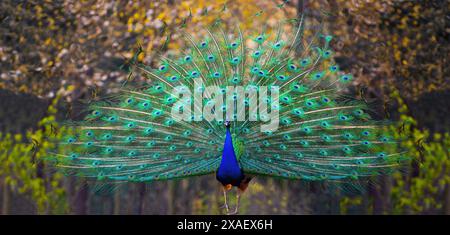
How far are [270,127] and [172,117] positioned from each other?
0.95 meters

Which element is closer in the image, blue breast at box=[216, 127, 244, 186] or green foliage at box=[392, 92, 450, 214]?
blue breast at box=[216, 127, 244, 186]

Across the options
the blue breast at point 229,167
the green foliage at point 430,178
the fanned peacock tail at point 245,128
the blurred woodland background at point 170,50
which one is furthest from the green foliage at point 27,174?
the green foliage at point 430,178

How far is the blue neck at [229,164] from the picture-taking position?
6.47 meters

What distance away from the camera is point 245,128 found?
22.0 ft

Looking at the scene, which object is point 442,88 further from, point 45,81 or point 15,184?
point 15,184

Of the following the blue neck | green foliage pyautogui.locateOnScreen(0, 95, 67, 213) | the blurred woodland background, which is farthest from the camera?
green foliage pyautogui.locateOnScreen(0, 95, 67, 213)

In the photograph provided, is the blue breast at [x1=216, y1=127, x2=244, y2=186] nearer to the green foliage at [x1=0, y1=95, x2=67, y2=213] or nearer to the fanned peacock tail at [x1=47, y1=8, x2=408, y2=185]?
the fanned peacock tail at [x1=47, y1=8, x2=408, y2=185]

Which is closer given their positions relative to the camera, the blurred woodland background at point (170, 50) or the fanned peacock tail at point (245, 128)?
the fanned peacock tail at point (245, 128)

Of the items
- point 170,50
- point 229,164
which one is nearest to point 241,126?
point 229,164

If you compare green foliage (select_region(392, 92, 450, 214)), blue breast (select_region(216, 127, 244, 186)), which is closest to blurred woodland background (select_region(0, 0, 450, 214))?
green foliage (select_region(392, 92, 450, 214))

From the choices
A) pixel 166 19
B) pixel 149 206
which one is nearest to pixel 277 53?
pixel 166 19

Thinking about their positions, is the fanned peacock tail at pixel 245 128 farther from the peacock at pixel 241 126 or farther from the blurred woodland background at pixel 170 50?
the blurred woodland background at pixel 170 50

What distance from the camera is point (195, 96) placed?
21.7 feet

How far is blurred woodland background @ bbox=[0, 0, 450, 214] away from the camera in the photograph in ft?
30.9
